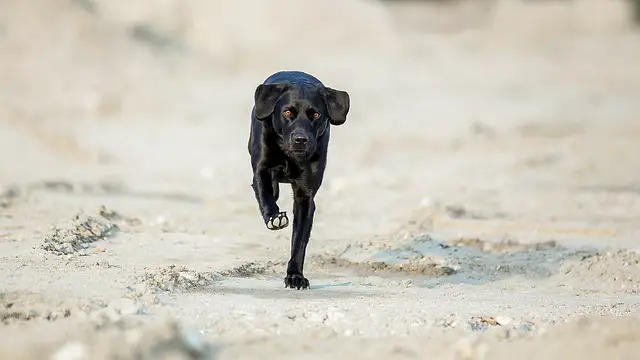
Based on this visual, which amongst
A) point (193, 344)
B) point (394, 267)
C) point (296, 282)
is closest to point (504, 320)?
point (296, 282)

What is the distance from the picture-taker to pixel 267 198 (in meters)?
7.54

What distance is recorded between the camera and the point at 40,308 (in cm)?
559

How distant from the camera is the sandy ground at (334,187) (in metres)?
5.54

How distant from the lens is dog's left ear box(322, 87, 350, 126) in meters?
7.64

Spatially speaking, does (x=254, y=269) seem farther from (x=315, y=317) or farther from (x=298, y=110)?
(x=315, y=317)

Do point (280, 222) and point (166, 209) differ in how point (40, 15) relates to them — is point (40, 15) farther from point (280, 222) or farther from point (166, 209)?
point (280, 222)

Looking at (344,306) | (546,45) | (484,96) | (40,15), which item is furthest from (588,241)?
(546,45)

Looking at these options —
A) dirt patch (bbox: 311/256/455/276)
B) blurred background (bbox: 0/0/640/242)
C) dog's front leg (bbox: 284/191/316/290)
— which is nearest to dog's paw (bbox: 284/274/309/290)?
dog's front leg (bbox: 284/191/316/290)

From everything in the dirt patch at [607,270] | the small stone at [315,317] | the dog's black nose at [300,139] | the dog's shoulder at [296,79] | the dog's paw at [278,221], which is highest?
the dog's shoulder at [296,79]

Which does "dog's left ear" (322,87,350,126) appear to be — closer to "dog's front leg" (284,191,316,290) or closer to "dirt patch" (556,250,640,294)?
"dog's front leg" (284,191,316,290)

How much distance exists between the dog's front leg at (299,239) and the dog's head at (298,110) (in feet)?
1.19

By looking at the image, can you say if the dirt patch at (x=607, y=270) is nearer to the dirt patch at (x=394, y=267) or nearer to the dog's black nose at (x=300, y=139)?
the dirt patch at (x=394, y=267)

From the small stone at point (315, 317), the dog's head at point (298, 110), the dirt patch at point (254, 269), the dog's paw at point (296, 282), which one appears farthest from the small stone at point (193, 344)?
the dirt patch at point (254, 269)

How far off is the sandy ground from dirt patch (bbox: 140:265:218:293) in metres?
0.03
